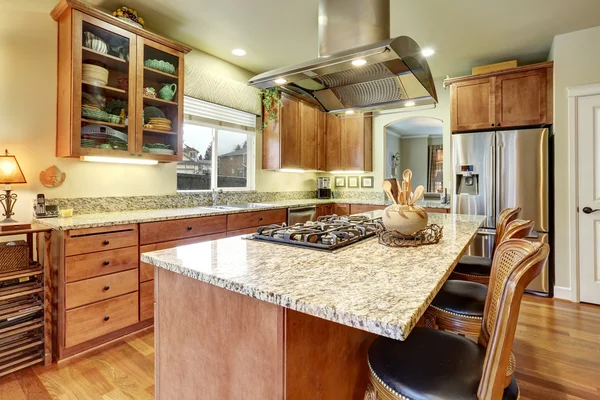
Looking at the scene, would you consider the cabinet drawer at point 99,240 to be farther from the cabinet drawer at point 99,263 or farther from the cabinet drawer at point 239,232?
the cabinet drawer at point 239,232

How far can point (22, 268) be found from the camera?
2.12 metres

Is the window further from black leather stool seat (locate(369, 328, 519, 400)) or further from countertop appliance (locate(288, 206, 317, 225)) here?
black leather stool seat (locate(369, 328, 519, 400))

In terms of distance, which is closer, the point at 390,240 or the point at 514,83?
the point at 390,240

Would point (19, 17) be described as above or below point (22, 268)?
above

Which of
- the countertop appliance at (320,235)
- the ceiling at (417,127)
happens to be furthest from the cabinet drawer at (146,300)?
the ceiling at (417,127)

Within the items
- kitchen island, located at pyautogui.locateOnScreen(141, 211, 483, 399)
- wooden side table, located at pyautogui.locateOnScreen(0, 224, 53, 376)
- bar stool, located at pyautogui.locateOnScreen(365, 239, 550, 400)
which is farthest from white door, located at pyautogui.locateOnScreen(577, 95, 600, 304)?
wooden side table, located at pyautogui.locateOnScreen(0, 224, 53, 376)

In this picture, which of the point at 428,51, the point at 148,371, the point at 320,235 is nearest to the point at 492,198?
the point at 428,51

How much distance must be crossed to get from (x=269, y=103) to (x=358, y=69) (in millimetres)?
2677

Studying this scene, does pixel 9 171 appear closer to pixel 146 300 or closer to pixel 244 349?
pixel 146 300

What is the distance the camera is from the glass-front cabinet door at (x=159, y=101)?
283 centimetres

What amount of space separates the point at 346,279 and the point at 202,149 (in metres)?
3.22

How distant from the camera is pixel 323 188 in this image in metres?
5.43

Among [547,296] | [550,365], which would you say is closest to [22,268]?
[550,365]

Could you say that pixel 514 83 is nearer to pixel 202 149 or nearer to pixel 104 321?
pixel 202 149
